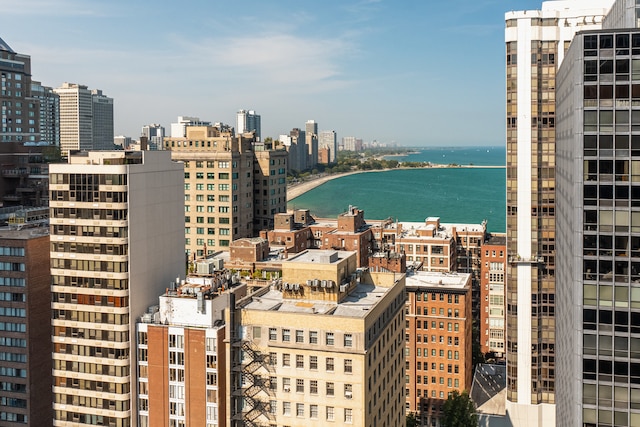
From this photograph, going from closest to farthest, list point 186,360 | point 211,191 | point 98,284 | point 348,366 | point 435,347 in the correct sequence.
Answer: point 348,366
point 186,360
point 98,284
point 435,347
point 211,191

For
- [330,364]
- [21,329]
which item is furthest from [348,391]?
[21,329]

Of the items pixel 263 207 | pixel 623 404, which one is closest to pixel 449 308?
pixel 263 207

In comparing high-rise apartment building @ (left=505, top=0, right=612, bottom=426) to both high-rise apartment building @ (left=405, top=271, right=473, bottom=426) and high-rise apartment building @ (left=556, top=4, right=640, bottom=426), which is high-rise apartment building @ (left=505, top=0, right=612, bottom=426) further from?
high-rise apartment building @ (left=556, top=4, right=640, bottom=426)

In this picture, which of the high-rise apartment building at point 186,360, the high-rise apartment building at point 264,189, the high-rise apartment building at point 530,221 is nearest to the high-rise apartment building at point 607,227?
the high-rise apartment building at point 186,360

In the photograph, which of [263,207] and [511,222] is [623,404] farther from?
[263,207]

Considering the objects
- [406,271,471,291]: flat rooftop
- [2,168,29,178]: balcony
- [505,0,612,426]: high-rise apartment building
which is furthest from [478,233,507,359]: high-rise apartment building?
[2,168,29,178]: balcony

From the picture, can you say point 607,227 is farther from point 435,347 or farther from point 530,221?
point 435,347
